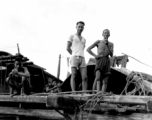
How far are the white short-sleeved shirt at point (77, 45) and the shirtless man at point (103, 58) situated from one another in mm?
203

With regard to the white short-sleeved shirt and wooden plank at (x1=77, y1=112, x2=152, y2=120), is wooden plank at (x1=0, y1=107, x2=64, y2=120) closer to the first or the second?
wooden plank at (x1=77, y1=112, x2=152, y2=120)

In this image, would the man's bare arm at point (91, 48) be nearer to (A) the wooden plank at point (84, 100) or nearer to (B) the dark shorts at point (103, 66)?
(B) the dark shorts at point (103, 66)

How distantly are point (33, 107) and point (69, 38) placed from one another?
5.64 ft

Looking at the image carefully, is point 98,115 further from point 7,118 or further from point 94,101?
point 7,118

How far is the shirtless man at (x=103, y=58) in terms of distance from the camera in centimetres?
482

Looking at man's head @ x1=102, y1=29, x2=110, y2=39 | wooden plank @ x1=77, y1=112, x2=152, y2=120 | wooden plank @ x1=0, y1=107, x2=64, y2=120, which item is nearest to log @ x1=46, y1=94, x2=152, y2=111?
wooden plank @ x1=77, y1=112, x2=152, y2=120

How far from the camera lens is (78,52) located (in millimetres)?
5137

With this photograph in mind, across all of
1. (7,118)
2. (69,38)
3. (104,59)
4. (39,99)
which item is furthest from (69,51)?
(7,118)

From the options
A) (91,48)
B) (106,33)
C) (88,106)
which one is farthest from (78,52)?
(88,106)

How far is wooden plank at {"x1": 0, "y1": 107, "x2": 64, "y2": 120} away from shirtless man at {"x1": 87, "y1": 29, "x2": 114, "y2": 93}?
94 cm

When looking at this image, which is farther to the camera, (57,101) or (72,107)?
(72,107)

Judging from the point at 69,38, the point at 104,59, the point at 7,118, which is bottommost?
the point at 7,118

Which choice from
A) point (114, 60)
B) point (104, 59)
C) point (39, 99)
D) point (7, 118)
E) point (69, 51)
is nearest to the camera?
point (39, 99)

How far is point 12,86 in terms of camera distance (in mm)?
5676
